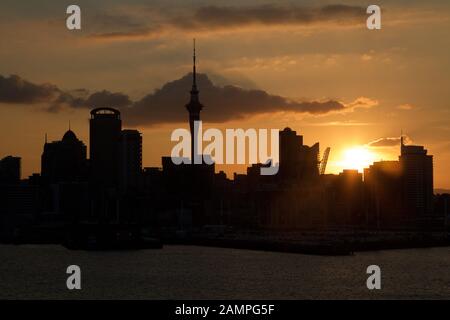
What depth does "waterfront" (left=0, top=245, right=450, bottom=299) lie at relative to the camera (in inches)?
2527

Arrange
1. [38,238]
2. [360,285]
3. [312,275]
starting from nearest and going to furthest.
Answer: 1. [360,285]
2. [312,275]
3. [38,238]

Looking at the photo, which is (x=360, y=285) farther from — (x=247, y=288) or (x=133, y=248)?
(x=133, y=248)

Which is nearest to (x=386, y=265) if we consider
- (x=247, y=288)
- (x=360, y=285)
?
(x=360, y=285)

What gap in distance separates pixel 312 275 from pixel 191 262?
23.4 meters

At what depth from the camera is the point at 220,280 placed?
75.2 metres

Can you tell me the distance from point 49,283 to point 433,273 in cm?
4198

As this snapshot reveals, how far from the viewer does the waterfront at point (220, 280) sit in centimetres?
6419
